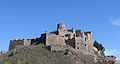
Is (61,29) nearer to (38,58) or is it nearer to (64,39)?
(64,39)

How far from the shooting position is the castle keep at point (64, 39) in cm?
11400

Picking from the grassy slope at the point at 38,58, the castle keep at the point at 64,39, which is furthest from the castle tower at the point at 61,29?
the grassy slope at the point at 38,58

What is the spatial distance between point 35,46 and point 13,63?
11876mm

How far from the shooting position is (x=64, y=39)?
11556cm

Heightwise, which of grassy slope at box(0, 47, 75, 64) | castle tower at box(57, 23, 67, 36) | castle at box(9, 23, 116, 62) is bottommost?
grassy slope at box(0, 47, 75, 64)

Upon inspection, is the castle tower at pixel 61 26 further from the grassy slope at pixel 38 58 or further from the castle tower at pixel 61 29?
the grassy slope at pixel 38 58

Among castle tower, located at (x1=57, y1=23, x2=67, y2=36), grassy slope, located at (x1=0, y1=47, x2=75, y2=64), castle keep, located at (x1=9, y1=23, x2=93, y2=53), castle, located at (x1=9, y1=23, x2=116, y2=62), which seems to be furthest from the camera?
castle tower, located at (x1=57, y1=23, x2=67, y2=36)

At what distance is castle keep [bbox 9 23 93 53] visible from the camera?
374ft

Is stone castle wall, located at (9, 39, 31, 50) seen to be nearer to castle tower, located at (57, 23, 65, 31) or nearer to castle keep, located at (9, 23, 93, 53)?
castle keep, located at (9, 23, 93, 53)

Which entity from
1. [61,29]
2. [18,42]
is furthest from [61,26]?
[18,42]

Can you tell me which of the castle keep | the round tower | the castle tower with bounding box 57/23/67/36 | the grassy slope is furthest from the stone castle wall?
the round tower

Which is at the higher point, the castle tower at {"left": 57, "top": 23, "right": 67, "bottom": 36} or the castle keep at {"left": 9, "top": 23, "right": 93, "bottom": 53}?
the castle tower at {"left": 57, "top": 23, "right": 67, "bottom": 36}

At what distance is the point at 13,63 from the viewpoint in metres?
102

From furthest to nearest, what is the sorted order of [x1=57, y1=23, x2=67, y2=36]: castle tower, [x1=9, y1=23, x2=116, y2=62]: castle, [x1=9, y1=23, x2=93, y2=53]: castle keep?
[x1=57, y1=23, x2=67, y2=36]: castle tower → [x1=9, y1=23, x2=93, y2=53]: castle keep → [x1=9, y1=23, x2=116, y2=62]: castle
